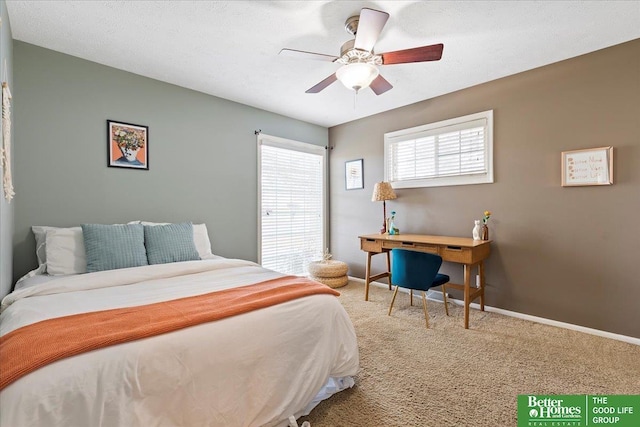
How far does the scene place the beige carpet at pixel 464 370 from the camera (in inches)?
64.4

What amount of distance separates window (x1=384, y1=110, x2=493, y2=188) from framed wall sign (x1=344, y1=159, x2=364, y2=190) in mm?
458

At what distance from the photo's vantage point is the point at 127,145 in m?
2.93

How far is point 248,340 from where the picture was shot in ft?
4.58

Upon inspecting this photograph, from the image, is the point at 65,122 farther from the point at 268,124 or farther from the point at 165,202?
the point at 268,124

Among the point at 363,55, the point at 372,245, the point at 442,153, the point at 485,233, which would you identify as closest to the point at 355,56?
the point at 363,55

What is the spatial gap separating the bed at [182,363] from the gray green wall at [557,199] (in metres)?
2.26

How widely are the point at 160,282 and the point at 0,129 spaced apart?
122 centimetres

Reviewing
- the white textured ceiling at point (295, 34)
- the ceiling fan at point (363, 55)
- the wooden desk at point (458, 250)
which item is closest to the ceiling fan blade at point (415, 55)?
the ceiling fan at point (363, 55)

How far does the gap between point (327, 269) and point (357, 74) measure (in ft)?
8.89

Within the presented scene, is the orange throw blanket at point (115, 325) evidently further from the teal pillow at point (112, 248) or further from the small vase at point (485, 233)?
the small vase at point (485, 233)

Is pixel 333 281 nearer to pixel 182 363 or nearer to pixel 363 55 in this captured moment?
pixel 363 55

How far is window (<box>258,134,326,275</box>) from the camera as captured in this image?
13.5 feet

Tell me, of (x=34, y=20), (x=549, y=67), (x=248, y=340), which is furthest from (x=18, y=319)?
(x=549, y=67)

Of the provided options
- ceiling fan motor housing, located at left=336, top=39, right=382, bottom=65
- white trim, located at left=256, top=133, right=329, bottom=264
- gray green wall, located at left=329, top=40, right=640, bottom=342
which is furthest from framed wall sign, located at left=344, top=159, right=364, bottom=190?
ceiling fan motor housing, located at left=336, top=39, right=382, bottom=65
